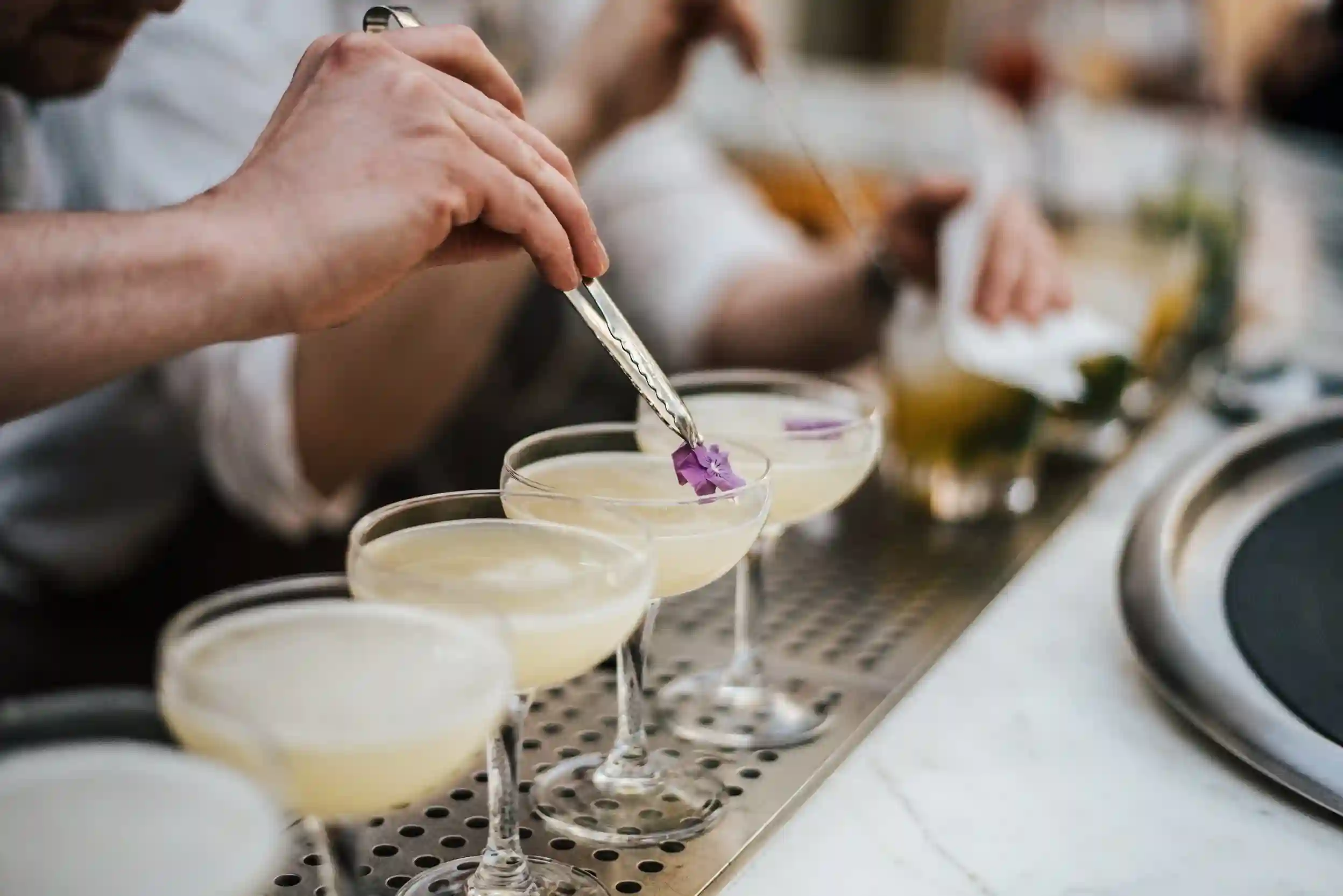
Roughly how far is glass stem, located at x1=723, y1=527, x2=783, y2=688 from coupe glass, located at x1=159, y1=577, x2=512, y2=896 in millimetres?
497

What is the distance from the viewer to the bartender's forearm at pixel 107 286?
2.39 feet

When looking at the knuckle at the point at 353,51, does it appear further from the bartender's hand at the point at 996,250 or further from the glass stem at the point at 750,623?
the bartender's hand at the point at 996,250

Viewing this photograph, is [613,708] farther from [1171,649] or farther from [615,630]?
[1171,649]

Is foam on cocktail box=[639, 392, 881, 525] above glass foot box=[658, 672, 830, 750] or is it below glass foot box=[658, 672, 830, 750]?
above

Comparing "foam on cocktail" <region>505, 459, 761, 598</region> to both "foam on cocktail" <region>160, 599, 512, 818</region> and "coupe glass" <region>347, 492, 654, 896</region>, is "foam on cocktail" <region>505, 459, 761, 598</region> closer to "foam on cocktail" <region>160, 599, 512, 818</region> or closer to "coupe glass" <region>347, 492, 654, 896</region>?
"coupe glass" <region>347, 492, 654, 896</region>

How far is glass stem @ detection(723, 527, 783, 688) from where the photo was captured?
1198mm

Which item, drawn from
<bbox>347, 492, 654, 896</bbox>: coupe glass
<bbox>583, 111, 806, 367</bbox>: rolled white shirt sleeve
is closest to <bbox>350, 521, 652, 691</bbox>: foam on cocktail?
<bbox>347, 492, 654, 896</bbox>: coupe glass

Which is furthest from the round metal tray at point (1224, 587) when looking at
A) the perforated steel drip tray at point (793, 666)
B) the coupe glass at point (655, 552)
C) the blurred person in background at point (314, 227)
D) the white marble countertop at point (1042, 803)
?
the blurred person in background at point (314, 227)

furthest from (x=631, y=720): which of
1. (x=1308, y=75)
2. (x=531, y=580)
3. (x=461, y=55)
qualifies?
(x=1308, y=75)

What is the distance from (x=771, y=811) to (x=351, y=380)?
0.94 meters

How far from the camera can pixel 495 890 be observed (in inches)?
33.7

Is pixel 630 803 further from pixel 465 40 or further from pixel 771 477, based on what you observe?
pixel 465 40

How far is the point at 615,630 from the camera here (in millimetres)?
833

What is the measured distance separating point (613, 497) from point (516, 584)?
0.80 ft
